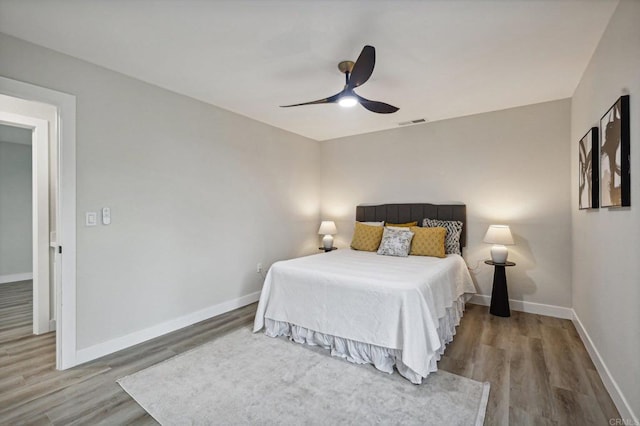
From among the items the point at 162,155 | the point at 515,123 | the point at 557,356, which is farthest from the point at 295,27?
the point at 557,356

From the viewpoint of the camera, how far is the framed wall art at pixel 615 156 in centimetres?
170

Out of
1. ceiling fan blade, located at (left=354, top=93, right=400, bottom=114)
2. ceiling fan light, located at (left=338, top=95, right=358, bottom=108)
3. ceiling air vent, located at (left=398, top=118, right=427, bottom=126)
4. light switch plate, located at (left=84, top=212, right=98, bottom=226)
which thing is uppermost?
ceiling air vent, located at (left=398, top=118, right=427, bottom=126)

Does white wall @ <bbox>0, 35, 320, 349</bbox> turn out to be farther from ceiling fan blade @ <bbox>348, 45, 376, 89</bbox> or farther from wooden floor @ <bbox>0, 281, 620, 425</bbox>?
ceiling fan blade @ <bbox>348, 45, 376, 89</bbox>

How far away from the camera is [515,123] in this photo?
12.2ft

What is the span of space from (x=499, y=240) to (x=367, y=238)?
165 centimetres

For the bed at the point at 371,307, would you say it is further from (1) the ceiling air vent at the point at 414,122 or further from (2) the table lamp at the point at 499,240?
(1) the ceiling air vent at the point at 414,122

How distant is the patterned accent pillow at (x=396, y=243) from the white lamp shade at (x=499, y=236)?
92 cm

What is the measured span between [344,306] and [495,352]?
57.1 inches

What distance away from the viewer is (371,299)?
2.40 m


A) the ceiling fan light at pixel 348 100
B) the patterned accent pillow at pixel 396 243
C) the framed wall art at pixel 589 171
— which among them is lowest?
the patterned accent pillow at pixel 396 243

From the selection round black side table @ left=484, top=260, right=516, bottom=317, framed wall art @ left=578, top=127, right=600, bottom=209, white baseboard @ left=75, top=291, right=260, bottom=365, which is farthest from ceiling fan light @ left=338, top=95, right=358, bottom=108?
white baseboard @ left=75, top=291, right=260, bottom=365

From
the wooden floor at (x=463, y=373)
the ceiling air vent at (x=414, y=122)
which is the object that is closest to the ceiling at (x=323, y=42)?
the ceiling air vent at (x=414, y=122)

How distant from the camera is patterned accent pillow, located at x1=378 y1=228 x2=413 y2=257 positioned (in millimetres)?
3749

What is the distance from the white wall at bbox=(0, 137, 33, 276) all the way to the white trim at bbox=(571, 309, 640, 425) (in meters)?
8.26
